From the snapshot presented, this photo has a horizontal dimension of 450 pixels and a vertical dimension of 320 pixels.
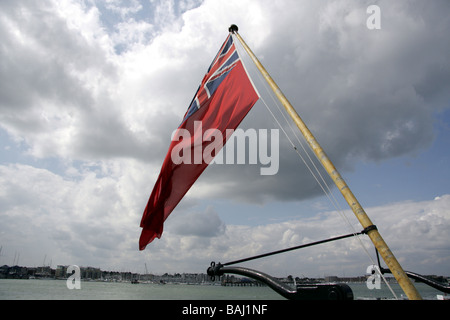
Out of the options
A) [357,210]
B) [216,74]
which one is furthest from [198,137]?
[357,210]

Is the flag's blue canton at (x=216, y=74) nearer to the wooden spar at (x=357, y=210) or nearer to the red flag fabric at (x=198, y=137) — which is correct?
the red flag fabric at (x=198, y=137)

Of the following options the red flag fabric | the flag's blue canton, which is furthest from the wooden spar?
the flag's blue canton

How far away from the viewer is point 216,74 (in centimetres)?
773

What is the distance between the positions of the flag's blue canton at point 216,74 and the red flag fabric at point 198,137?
27mm

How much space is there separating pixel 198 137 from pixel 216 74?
193cm

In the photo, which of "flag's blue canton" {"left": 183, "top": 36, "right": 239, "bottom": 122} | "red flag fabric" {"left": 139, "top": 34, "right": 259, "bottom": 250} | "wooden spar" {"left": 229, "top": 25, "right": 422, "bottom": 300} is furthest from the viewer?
"flag's blue canton" {"left": 183, "top": 36, "right": 239, "bottom": 122}

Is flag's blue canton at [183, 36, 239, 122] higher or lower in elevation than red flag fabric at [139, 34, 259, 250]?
higher

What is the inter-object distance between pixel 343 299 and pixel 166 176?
5081 mm

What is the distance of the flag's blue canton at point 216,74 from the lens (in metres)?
7.57

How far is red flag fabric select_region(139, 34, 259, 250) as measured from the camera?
21.8ft

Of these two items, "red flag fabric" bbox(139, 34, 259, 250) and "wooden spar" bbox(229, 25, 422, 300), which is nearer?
"wooden spar" bbox(229, 25, 422, 300)

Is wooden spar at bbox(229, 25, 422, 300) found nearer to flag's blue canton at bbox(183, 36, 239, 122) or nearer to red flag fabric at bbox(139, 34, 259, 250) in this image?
red flag fabric at bbox(139, 34, 259, 250)

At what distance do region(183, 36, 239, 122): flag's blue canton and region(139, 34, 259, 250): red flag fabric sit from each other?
0.09ft
